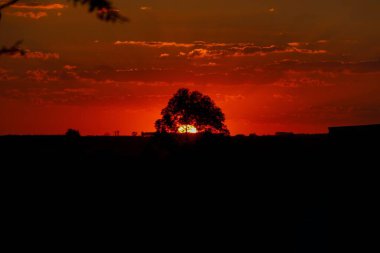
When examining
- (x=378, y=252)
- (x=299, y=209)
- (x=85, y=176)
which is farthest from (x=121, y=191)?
(x=378, y=252)

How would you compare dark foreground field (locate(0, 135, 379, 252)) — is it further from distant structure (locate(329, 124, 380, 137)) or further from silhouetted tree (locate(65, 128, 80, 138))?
silhouetted tree (locate(65, 128, 80, 138))

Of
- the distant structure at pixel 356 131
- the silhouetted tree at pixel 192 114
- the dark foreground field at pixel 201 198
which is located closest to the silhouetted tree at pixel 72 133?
the silhouetted tree at pixel 192 114

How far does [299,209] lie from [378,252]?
5.45 m

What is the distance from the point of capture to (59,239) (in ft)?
66.7

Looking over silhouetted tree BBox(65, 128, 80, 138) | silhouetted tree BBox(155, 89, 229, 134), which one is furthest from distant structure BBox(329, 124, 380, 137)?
silhouetted tree BBox(65, 128, 80, 138)

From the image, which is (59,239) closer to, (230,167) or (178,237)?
(178,237)

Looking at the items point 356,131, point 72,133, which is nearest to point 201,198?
point 356,131

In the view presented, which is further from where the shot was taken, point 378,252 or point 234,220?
point 234,220

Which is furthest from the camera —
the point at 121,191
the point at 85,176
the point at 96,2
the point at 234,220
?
the point at 85,176

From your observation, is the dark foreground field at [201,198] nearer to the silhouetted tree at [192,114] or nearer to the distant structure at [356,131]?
the distant structure at [356,131]

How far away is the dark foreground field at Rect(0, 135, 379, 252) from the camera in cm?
2083

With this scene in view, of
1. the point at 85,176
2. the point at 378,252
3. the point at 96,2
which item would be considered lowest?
the point at 378,252

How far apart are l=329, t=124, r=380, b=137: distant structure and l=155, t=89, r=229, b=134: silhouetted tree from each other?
1884 inches

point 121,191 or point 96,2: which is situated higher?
point 96,2
